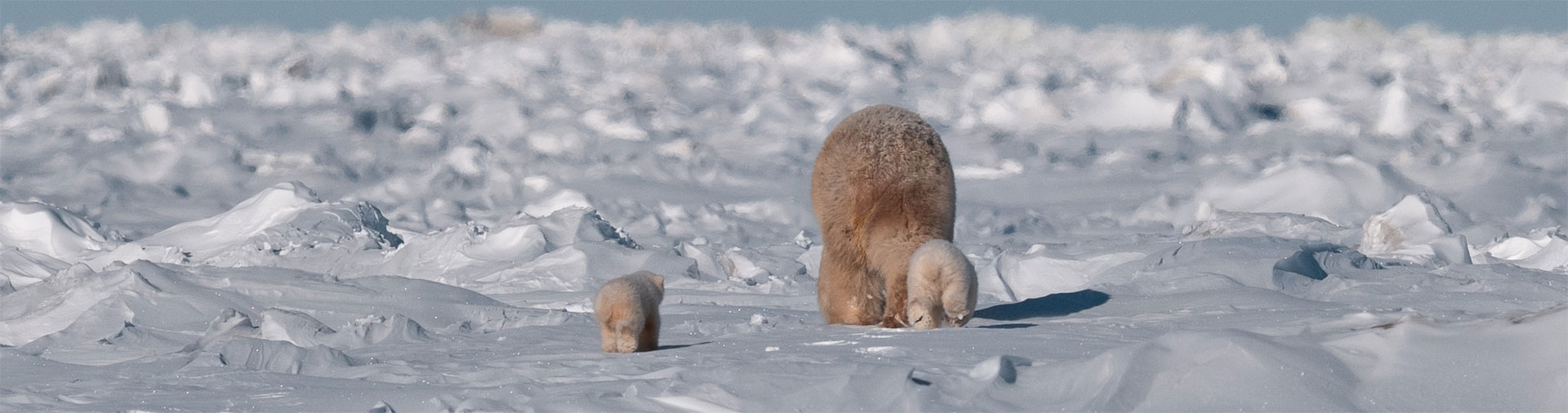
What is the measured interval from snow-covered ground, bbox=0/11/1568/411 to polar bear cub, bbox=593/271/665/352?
0.18 metres

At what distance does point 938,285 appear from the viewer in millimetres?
4961

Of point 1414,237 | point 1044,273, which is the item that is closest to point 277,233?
point 1044,273

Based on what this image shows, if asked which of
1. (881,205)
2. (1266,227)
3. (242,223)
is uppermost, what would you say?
(881,205)

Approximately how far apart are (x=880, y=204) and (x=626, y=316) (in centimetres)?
101

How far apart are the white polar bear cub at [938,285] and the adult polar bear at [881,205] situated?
0.17m

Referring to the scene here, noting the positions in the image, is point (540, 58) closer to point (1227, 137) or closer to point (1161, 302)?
point (1227, 137)

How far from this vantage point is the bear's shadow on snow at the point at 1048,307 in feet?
18.7

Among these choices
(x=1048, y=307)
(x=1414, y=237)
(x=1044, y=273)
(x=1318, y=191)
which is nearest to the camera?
(x=1048, y=307)

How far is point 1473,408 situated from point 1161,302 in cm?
271

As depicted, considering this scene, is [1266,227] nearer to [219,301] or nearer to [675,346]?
[675,346]

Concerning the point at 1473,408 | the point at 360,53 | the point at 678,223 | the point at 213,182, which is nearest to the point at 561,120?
the point at 213,182

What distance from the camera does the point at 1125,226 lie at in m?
13.7

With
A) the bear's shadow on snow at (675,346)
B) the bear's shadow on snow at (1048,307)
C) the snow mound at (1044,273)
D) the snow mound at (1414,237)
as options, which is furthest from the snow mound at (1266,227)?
the bear's shadow on snow at (675,346)

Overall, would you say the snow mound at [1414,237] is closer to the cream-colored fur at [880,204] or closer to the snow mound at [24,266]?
the cream-colored fur at [880,204]
